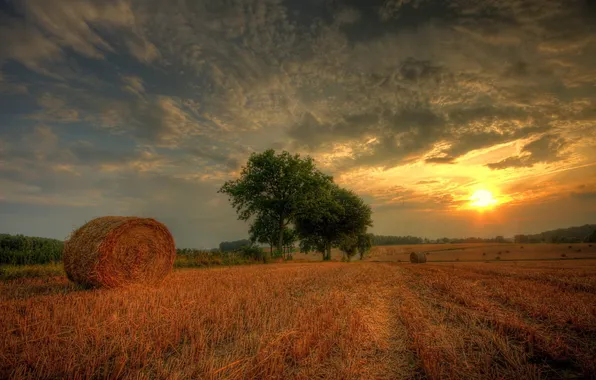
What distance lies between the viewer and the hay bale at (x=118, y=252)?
30.2 feet

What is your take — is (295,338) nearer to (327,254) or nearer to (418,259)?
(418,259)

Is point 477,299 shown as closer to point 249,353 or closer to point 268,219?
point 249,353

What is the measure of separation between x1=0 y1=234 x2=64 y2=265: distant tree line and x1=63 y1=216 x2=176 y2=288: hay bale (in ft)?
20.3

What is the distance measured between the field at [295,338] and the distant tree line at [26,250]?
411 inches

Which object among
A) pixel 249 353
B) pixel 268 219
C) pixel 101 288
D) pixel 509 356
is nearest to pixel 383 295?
pixel 509 356

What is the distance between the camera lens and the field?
312cm

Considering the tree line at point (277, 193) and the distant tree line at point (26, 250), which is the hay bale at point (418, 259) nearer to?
the tree line at point (277, 193)

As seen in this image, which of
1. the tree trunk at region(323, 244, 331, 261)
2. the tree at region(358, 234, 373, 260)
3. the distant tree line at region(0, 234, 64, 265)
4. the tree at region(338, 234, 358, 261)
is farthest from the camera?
the tree at region(358, 234, 373, 260)

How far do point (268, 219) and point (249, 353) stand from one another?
98.9 feet

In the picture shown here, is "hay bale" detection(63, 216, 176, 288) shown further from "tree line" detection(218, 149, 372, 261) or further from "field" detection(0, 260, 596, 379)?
"tree line" detection(218, 149, 372, 261)

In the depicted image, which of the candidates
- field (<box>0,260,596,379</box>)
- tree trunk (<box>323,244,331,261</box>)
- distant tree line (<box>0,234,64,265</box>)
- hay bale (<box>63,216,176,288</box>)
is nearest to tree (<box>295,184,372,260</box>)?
tree trunk (<box>323,244,331,261</box>)

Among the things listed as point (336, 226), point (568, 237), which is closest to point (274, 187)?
point (336, 226)

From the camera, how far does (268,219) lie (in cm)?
3362

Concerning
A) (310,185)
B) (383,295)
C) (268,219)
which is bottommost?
(383,295)
